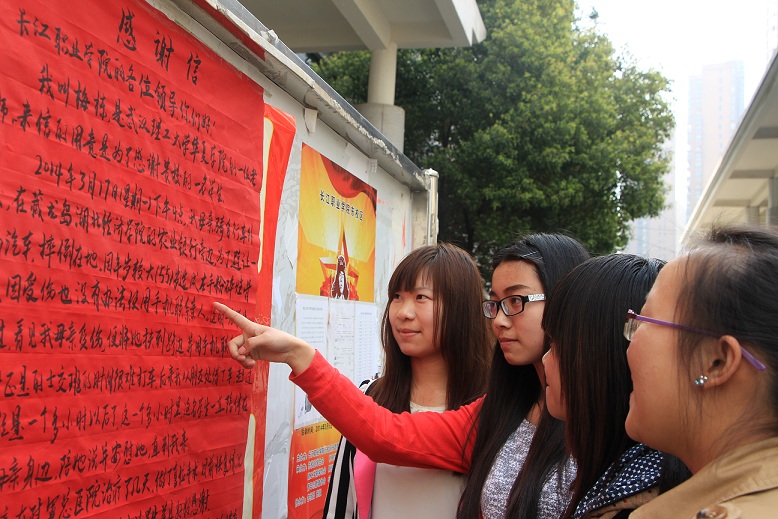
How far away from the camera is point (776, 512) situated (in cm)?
82

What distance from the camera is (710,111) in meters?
58.3

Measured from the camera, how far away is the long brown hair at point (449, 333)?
2.23m

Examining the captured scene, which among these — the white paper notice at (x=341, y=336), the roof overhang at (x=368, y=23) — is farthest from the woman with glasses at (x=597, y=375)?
the roof overhang at (x=368, y=23)

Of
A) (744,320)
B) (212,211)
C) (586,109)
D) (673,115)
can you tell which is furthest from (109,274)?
(673,115)

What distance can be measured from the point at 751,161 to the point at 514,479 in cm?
1226

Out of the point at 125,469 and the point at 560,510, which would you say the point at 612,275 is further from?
the point at 125,469

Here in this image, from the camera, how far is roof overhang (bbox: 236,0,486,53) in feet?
23.5

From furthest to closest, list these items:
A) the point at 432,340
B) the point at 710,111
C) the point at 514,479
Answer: the point at 710,111 < the point at 432,340 < the point at 514,479

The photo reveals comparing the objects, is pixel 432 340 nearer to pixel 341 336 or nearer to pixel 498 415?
pixel 498 415

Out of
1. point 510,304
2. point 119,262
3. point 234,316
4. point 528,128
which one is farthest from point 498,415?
point 528,128

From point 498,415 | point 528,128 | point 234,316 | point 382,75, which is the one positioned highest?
point 528,128

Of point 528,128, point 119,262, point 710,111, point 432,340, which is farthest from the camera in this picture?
point 710,111

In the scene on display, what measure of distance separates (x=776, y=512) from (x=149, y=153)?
4.15 feet

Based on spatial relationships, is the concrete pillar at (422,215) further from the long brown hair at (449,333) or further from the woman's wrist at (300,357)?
the woman's wrist at (300,357)
